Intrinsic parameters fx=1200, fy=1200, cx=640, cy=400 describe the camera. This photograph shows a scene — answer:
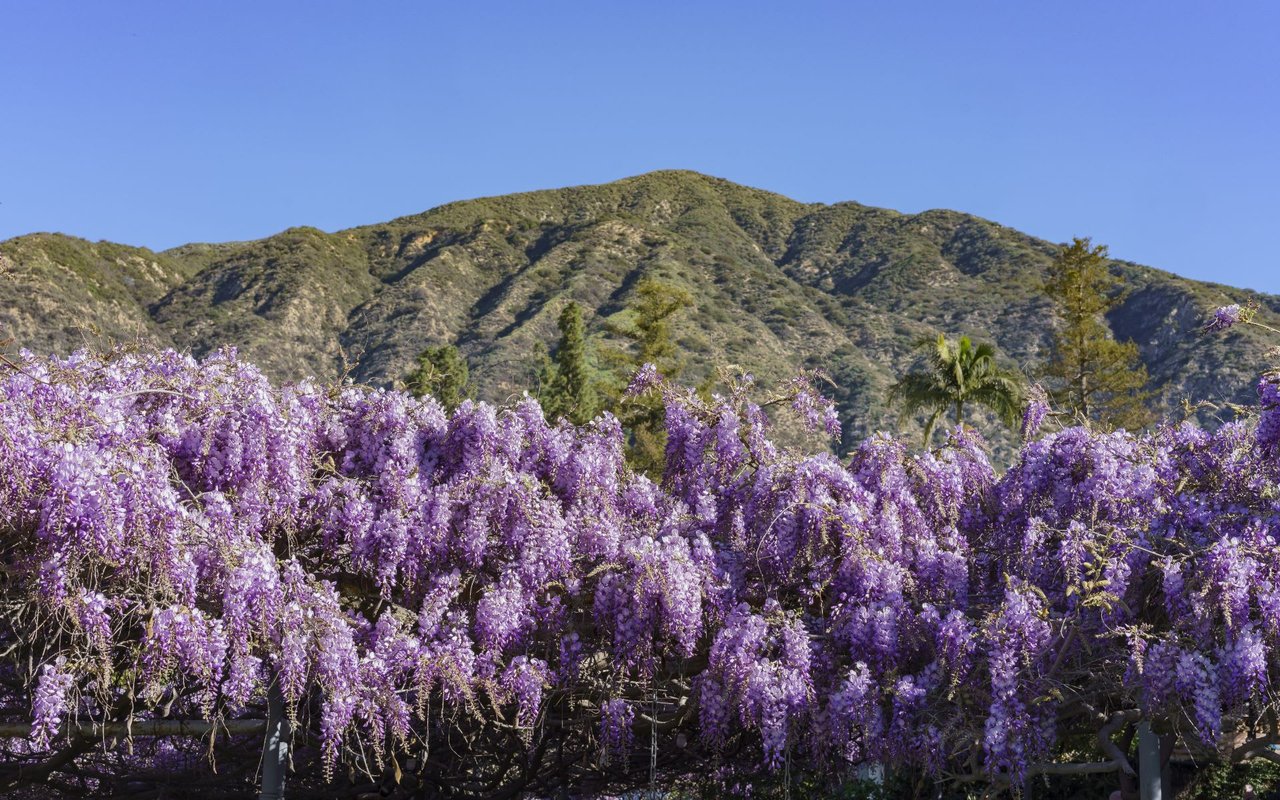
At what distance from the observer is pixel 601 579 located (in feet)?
23.5

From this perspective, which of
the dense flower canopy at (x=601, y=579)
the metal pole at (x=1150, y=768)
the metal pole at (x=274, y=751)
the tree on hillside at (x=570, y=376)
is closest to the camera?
the dense flower canopy at (x=601, y=579)

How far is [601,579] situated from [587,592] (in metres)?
0.32

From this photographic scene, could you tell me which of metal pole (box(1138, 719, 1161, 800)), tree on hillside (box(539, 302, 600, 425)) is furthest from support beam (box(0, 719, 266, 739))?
tree on hillside (box(539, 302, 600, 425))

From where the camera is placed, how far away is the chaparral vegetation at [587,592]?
616 centimetres

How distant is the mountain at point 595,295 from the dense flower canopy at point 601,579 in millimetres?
39976

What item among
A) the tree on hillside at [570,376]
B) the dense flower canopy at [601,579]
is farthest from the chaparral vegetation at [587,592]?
the tree on hillside at [570,376]

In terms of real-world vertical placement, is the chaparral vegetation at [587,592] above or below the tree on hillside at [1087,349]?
below

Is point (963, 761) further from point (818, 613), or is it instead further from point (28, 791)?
point (28, 791)

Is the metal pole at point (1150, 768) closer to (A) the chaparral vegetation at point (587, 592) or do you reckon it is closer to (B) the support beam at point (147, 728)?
(A) the chaparral vegetation at point (587, 592)

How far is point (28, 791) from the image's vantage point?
876 centimetres

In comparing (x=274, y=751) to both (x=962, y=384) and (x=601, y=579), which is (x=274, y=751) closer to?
(x=601, y=579)

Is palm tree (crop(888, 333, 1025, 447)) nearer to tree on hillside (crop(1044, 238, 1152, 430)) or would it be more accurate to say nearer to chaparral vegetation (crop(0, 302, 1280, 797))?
tree on hillside (crop(1044, 238, 1152, 430))

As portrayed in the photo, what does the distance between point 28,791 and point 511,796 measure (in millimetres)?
3580

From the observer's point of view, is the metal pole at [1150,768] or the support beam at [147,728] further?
the support beam at [147,728]
